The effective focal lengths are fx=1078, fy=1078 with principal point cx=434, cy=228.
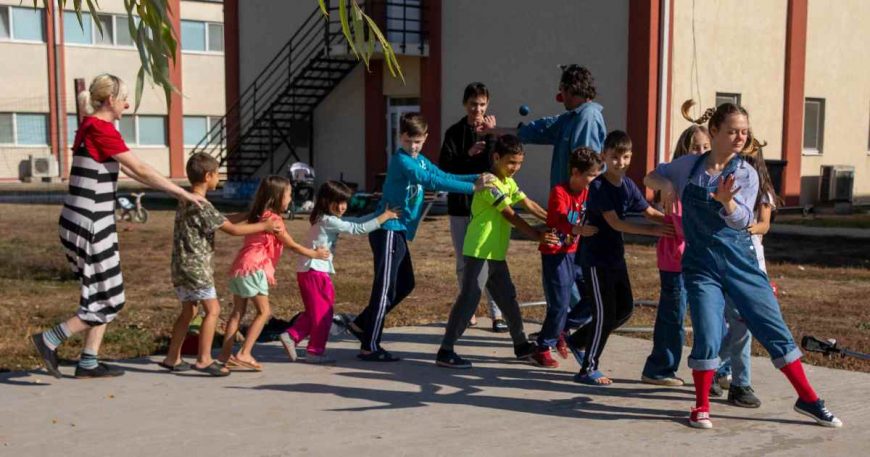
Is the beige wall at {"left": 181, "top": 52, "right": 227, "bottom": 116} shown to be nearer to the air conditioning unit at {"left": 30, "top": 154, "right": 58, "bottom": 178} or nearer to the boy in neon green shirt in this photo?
the air conditioning unit at {"left": 30, "top": 154, "right": 58, "bottom": 178}

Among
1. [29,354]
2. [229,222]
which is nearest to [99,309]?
[229,222]

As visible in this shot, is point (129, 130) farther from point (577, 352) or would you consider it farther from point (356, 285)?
point (577, 352)

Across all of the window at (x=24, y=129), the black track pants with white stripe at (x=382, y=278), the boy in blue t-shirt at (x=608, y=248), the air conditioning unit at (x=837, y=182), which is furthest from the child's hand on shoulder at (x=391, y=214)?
the window at (x=24, y=129)

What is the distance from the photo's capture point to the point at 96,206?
247 inches

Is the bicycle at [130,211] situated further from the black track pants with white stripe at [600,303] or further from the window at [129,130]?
the window at [129,130]

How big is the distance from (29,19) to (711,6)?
90.9 ft

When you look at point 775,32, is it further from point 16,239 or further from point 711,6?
point 16,239

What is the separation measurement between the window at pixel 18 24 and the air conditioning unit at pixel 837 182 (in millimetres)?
28755

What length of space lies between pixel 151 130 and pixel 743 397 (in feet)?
127

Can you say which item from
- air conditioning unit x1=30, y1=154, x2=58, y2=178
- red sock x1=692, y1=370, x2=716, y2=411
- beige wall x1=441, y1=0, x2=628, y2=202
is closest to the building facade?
air conditioning unit x1=30, y1=154, x2=58, y2=178

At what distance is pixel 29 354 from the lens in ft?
24.4

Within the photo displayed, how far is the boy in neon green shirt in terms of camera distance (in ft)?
22.5

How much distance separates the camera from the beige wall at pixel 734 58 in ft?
67.2

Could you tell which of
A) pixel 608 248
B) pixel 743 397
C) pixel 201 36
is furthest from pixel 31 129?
pixel 743 397
